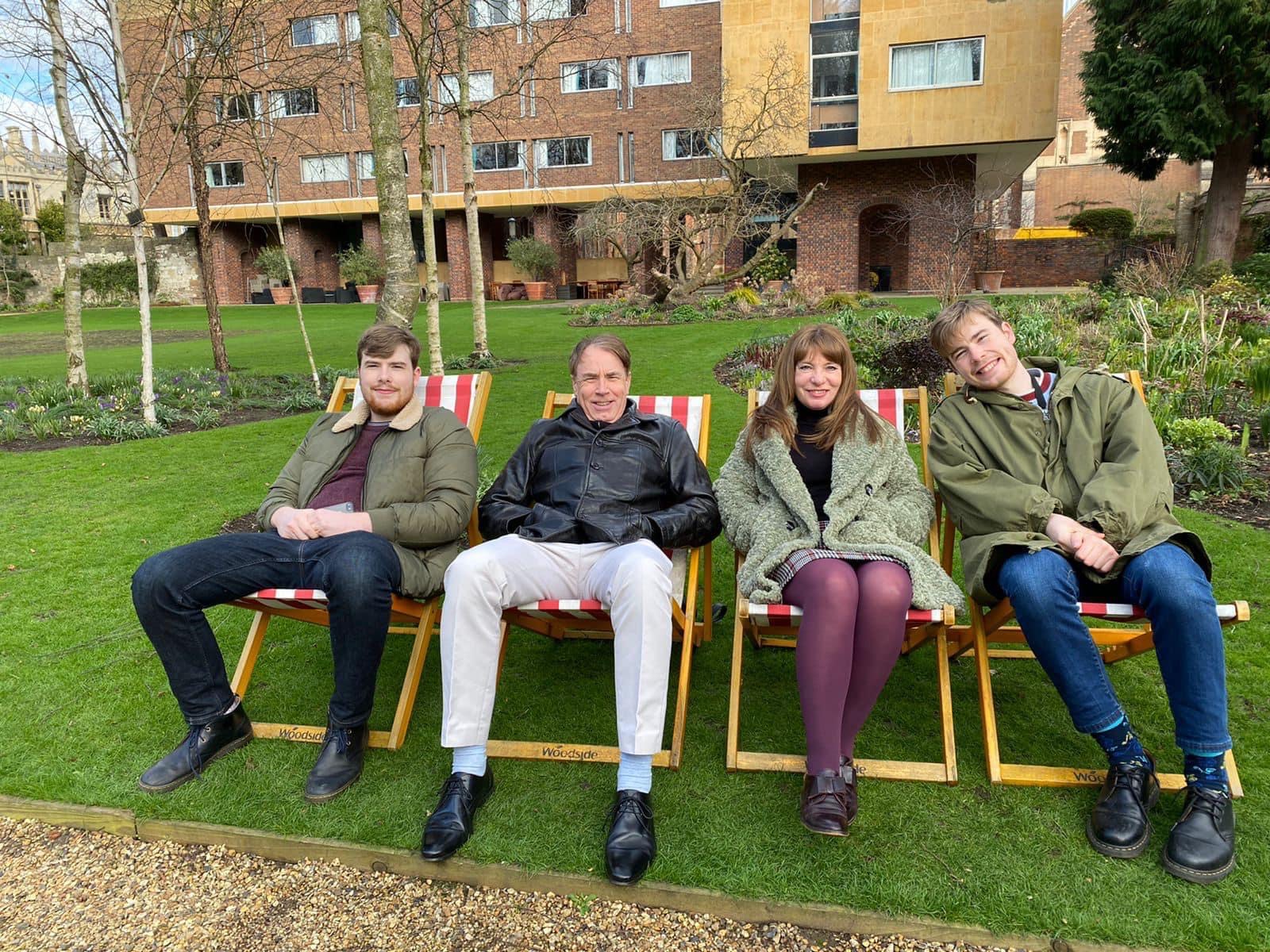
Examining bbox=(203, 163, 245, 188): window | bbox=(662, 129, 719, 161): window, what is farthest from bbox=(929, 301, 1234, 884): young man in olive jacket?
bbox=(203, 163, 245, 188): window

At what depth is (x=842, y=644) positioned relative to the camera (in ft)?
A: 7.52

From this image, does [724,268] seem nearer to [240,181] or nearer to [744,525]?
[240,181]

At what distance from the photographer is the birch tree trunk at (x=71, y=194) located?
693 cm

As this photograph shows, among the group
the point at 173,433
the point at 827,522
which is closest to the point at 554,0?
the point at 173,433

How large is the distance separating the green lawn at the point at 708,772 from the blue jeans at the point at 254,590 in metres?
0.26

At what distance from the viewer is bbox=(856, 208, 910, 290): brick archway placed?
24.0 m

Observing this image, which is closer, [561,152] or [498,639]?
[498,639]

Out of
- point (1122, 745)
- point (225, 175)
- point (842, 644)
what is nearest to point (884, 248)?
point (225, 175)

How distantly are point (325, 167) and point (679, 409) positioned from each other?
28.2m

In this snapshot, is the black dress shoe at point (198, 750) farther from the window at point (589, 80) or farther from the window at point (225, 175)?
the window at point (225, 175)

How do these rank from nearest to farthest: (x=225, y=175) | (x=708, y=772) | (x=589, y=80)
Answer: (x=708, y=772) → (x=589, y=80) → (x=225, y=175)

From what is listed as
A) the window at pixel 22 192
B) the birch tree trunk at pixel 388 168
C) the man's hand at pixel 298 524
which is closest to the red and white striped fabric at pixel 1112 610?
the man's hand at pixel 298 524

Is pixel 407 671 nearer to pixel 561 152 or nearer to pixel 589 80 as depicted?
pixel 561 152

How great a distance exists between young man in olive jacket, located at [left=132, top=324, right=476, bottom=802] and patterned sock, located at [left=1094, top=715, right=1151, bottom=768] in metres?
1.99
